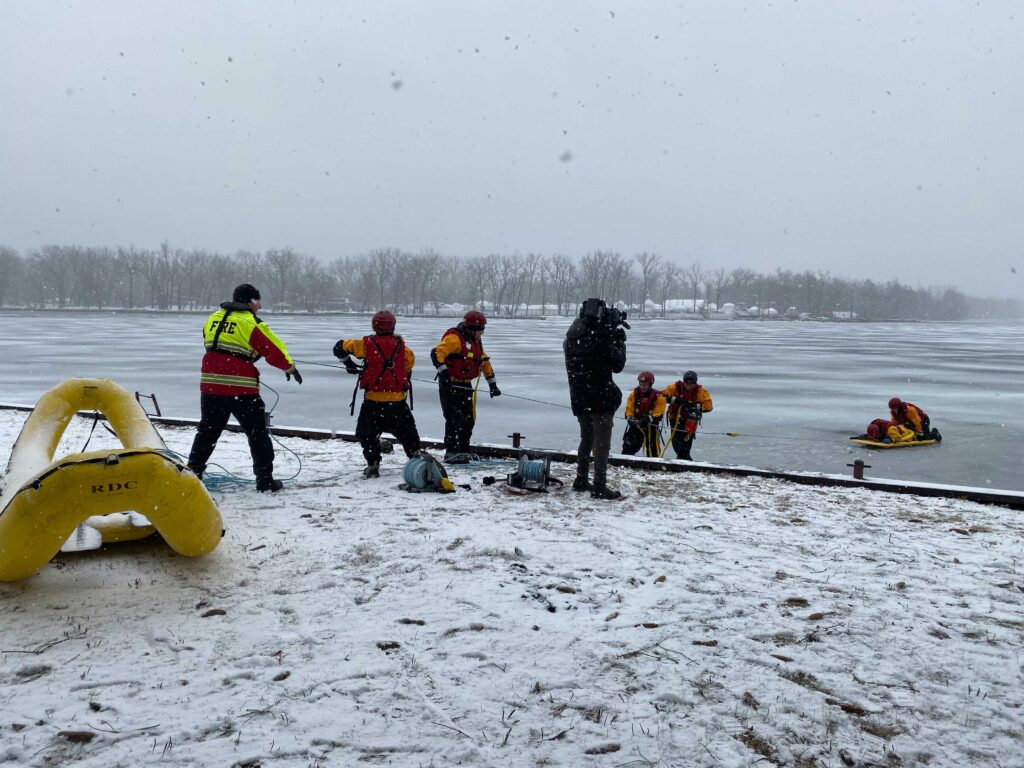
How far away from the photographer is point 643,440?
9609 mm

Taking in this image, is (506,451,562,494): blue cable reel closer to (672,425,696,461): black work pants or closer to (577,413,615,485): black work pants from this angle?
(577,413,615,485): black work pants

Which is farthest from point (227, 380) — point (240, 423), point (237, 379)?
point (240, 423)

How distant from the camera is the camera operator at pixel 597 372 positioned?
576 cm

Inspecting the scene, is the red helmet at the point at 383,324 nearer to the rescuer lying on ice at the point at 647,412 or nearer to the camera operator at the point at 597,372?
the camera operator at the point at 597,372

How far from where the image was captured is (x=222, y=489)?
5.65 m

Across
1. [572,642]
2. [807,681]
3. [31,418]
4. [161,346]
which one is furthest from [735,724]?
[161,346]

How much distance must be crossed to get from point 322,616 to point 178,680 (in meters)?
0.72

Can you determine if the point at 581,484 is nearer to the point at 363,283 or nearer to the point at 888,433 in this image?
the point at 888,433

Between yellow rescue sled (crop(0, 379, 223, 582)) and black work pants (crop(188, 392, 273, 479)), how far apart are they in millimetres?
1338

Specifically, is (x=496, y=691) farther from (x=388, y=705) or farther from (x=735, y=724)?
(x=735, y=724)

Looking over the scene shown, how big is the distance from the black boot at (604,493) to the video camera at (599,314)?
1311mm

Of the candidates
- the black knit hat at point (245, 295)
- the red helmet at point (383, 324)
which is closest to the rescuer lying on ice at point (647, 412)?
the red helmet at point (383, 324)

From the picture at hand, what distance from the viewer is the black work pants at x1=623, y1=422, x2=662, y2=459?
9398 mm

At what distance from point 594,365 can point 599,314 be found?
427 millimetres
